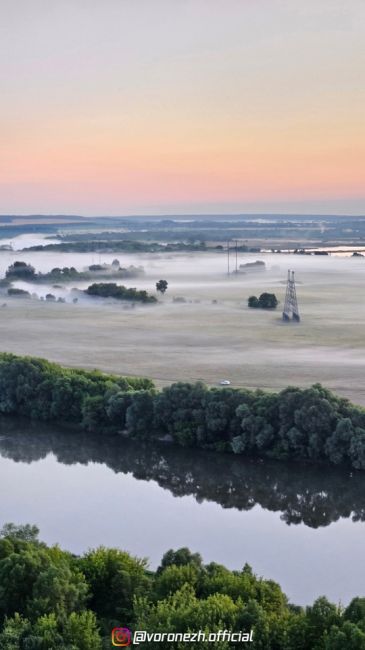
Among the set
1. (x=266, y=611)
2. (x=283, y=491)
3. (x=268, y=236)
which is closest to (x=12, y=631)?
(x=266, y=611)

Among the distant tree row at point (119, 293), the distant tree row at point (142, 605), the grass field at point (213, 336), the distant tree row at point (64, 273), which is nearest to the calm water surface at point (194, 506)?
the distant tree row at point (142, 605)

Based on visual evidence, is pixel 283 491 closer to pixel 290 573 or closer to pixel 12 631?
pixel 290 573


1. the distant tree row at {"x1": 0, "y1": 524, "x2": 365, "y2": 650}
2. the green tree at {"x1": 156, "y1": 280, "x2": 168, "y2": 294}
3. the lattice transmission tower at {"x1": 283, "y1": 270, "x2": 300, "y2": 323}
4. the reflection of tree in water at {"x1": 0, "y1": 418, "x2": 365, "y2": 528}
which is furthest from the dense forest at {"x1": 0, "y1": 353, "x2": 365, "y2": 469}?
the green tree at {"x1": 156, "y1": 280, "x2": 168, "y2": 294}

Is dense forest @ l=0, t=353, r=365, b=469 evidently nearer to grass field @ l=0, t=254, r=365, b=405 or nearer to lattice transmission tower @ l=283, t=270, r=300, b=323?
grass field @ l=0, t=254, r=365, b=405

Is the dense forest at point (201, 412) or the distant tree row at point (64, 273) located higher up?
the distant tree row at point (64, 273)

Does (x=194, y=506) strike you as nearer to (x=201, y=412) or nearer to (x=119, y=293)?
(x=201, y=412)

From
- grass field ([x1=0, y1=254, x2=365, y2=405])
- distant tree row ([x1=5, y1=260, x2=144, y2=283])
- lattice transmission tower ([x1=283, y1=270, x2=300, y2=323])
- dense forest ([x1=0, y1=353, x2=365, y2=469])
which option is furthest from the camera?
distant tree row ([x1=5, y1=260, x2=144, y2=283])

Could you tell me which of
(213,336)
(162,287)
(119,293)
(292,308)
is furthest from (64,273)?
(213,336)

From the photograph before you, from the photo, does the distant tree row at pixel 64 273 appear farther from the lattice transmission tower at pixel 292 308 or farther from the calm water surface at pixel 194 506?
the calm water surface at pixel 194 506
